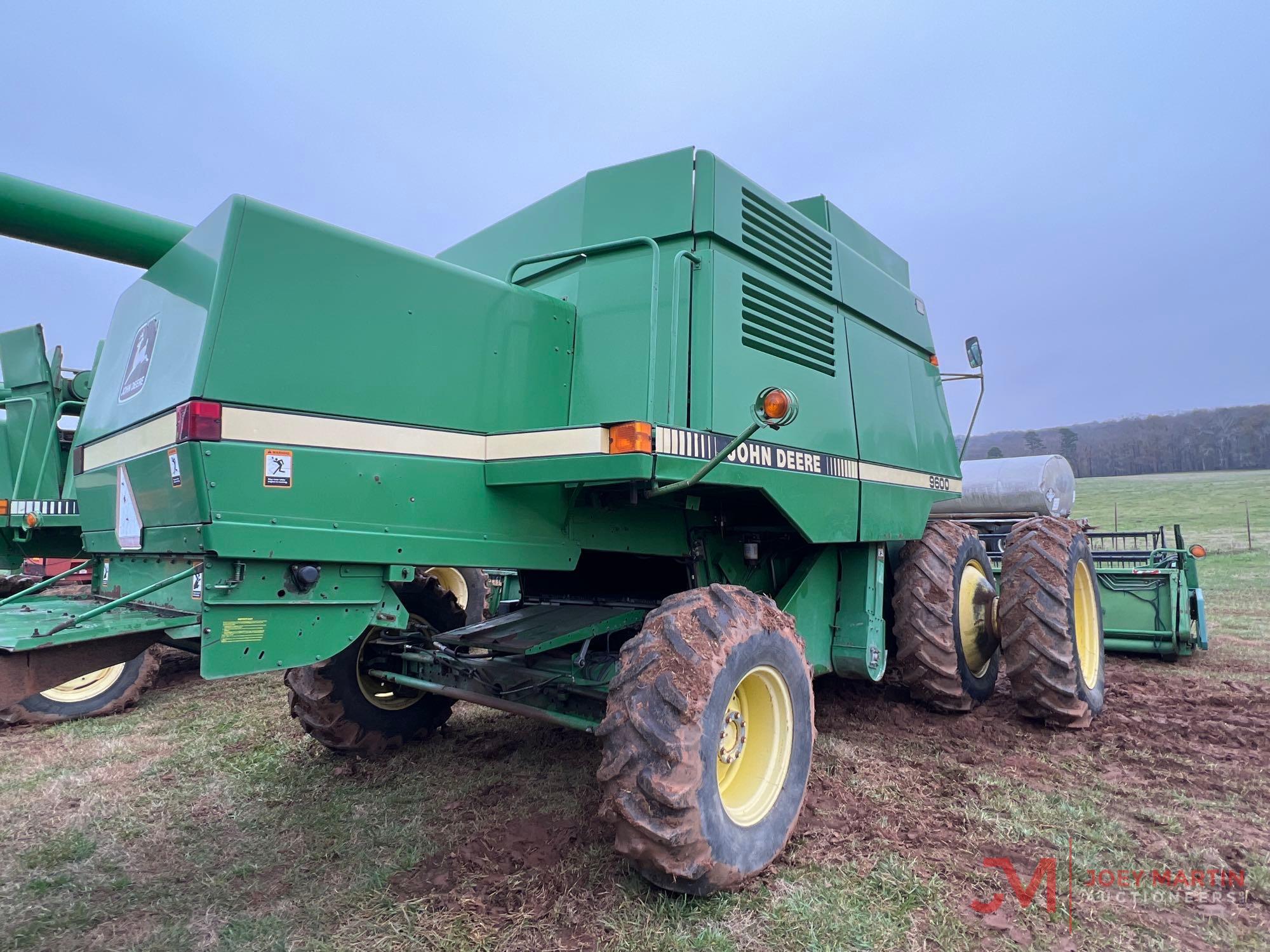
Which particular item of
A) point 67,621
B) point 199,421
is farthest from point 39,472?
point 199,421

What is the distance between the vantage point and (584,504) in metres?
3.50

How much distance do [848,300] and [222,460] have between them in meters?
3.59

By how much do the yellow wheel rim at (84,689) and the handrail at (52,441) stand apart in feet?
6.82

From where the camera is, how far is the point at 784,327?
3.98 m

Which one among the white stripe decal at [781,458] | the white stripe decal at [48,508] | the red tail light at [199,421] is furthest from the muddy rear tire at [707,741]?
the white stripe decal at [48,508]

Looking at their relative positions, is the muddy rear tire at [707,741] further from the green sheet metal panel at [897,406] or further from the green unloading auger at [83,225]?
the green unloading auger at [83,225]

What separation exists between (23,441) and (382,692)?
5320 mm

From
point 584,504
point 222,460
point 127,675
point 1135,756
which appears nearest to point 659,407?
point 584,504

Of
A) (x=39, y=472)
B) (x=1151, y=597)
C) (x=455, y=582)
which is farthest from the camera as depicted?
(x=455, y=582)

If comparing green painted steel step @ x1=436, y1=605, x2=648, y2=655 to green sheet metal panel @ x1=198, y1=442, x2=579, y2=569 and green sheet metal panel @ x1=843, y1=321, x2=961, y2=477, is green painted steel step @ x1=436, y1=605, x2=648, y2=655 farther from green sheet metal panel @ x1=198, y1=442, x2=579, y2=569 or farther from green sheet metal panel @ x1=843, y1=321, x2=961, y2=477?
green sheet metal panel @ x1=843, y1=321, x2=961, y2=477

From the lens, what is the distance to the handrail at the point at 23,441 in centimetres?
706

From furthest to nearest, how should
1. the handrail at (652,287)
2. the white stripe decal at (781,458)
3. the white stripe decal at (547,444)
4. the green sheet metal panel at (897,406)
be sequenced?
the green sheet metal panel at (897,406) < the handrail at (652,287) < the white stripe decal at (781,458) < the white stripe decal at (547,444)

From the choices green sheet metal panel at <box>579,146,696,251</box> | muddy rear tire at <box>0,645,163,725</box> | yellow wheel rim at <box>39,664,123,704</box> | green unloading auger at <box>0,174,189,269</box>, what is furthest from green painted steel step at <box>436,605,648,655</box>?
yellow wheel rim at <box>39,664,123,704</box>

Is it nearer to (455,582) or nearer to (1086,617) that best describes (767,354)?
(1086,617)
